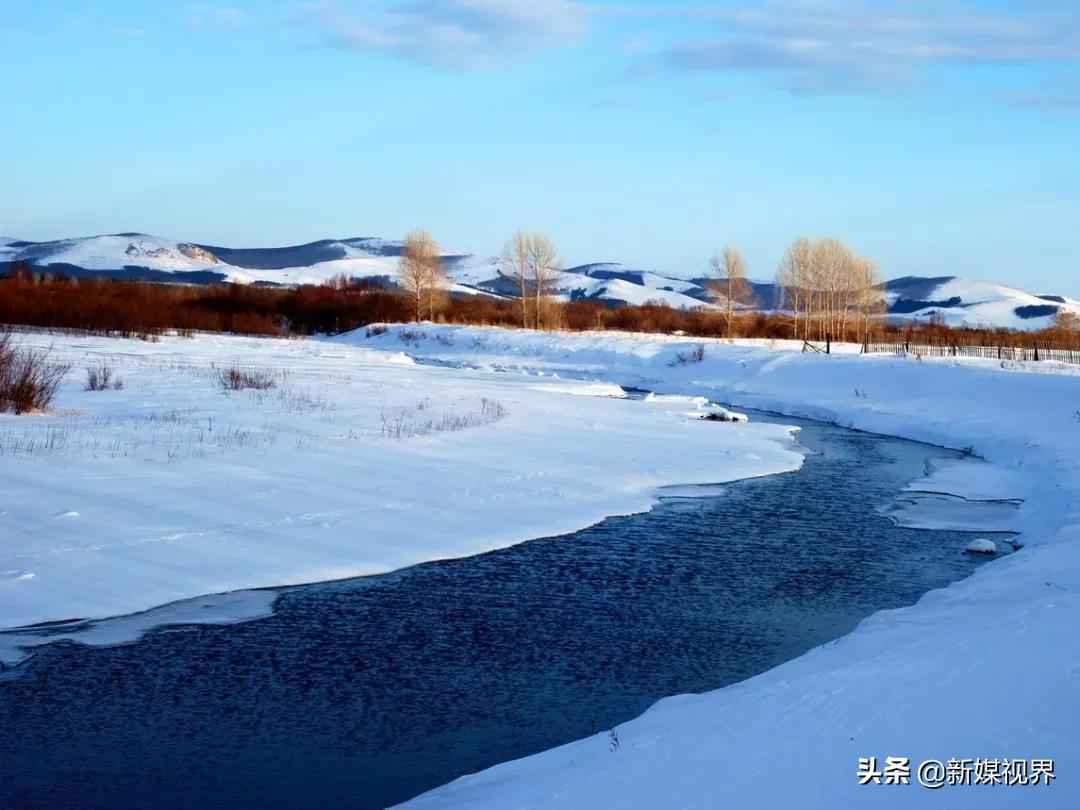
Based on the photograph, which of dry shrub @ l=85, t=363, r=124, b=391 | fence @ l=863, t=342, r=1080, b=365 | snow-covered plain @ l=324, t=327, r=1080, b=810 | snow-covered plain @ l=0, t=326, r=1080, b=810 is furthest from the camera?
fence @ l=863, t=342, r=1080, b=365

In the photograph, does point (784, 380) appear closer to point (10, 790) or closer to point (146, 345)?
point (146, 345)

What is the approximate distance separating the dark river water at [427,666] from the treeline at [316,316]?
3830 cm

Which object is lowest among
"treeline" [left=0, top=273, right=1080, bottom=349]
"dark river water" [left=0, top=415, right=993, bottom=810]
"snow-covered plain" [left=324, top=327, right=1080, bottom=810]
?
"dark river water" [left=0, top=415, right=993, bottom=810]

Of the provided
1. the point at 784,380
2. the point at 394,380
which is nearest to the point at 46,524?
the point at 394,380

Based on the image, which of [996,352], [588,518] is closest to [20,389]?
[588,518]

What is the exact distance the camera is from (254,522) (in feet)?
40.9

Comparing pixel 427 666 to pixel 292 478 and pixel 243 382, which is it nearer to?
pixel 292 478

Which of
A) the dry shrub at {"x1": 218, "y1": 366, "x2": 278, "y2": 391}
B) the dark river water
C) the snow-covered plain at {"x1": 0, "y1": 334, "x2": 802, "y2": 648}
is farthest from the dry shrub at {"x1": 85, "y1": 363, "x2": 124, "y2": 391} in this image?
the dark river water

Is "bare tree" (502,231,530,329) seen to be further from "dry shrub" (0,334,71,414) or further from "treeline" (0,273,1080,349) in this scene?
"dry shrub" (0,334,71,414)

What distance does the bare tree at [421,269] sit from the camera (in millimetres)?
83062

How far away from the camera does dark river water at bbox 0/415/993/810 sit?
6629mm

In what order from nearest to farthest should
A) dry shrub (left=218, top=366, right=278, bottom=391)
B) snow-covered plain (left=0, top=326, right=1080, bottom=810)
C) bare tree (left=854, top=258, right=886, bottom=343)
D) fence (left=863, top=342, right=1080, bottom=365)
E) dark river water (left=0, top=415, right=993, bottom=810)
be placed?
snow-covered plain (left=0, top=326, right=1080, bottom=810) → dark river water (left=0, top=415, right=993, bottom=810) → dry shrub (left=218, top=366, right=278, bottom=391) → fence (left=863, top=342, right=1080, bottom=365) → bare tree (left=854, top=258, right=886, bottom=343)

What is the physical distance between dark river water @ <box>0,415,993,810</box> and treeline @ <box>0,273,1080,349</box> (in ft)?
126

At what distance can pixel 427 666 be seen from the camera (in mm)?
8562
